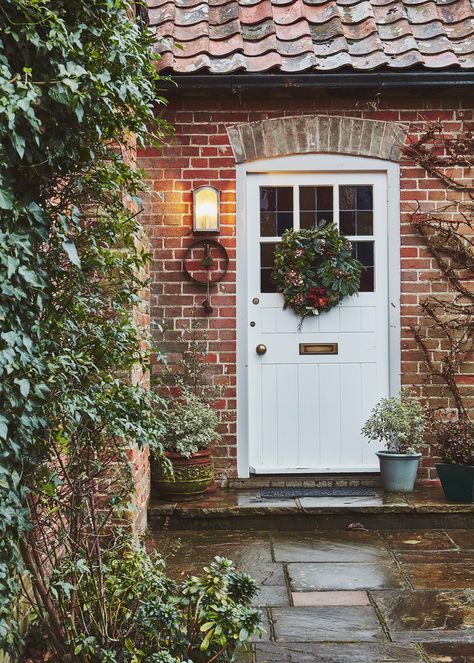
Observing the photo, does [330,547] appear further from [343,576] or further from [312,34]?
[312,34]

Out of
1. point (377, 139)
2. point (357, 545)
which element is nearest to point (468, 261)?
point (377, 139)

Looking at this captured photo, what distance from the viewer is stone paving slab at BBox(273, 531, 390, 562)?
195 inches

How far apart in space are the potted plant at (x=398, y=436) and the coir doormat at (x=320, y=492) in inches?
7.6

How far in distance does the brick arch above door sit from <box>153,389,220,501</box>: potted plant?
1.95 meters

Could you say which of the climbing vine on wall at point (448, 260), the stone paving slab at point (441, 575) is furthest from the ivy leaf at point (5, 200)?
the climbing vine on wall at point (448, 260)

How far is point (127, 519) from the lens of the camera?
4.66 meters

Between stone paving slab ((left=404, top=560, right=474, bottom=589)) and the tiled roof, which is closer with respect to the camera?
stone paving slab ((left=404, top=560, right=474, bottom=589))

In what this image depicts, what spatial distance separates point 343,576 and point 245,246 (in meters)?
2.69

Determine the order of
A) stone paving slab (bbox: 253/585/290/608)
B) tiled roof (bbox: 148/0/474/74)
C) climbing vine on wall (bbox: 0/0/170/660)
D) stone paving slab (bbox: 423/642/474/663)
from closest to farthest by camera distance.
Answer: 1. climbing vine on wall (bbox: 0/0/170/660)
2. stone paving slab (bbox: 423/642/474/663)
3. stone paving slab (bbox: 253/585/290/608)
4. tiled roof (bbox: 148/0/474/74)

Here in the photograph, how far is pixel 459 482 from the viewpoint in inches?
225

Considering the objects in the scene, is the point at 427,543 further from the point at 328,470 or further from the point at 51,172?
the point at 51,172

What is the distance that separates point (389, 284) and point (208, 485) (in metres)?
2.01

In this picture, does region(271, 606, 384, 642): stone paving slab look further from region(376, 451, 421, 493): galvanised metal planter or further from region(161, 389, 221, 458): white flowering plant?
region(376, 451, 421, 493): galvanised metal planter

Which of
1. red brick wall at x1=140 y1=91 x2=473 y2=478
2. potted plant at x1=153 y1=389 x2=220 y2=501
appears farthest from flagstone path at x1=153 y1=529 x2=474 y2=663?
red brick wall at x1=140 y1=91 x2=473 y2=478
